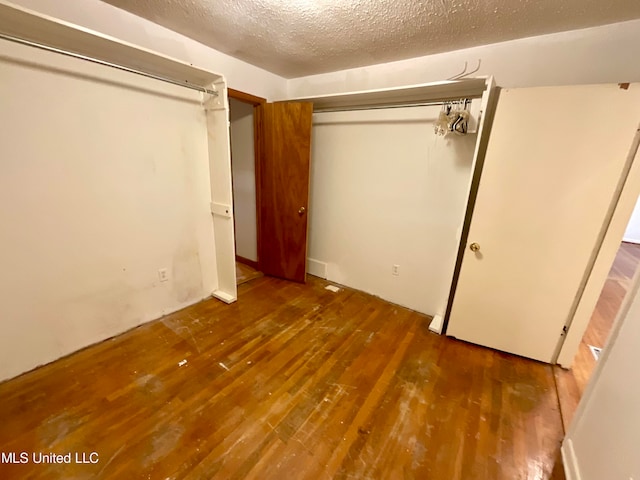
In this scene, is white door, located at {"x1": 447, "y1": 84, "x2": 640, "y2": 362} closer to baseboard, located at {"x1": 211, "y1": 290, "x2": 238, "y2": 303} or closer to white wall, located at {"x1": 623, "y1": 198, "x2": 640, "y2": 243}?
baseboard, located at {"x1": 211, "y1": 290, "x2": 238, "y2": 303}

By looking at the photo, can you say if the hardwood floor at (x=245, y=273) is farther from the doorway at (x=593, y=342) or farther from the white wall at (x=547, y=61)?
the doorway at (x=593, y=342)

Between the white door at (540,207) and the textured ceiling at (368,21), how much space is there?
450mm

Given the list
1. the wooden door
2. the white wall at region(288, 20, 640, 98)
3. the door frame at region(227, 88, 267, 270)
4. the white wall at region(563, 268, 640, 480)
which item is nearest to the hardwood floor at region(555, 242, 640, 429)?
the white wall at region(563, 268, 640, 480)

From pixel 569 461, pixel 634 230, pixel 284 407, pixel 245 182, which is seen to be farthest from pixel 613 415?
pixel 634 230

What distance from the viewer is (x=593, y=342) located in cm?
238

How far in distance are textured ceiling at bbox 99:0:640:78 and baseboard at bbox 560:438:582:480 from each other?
2433mm

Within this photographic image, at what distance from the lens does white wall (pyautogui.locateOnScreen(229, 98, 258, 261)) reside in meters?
3.20

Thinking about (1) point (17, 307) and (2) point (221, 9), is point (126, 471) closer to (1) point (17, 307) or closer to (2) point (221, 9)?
(1) point (17, 307)

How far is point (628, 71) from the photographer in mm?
1679

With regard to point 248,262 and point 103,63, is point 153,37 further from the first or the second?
point 248,262

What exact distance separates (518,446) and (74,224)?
3.10 m

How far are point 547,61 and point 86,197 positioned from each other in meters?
3.44

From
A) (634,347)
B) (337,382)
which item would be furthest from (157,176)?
(634,347)

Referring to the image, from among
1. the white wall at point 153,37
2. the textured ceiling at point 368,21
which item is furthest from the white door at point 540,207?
the white wall at point 153,37
